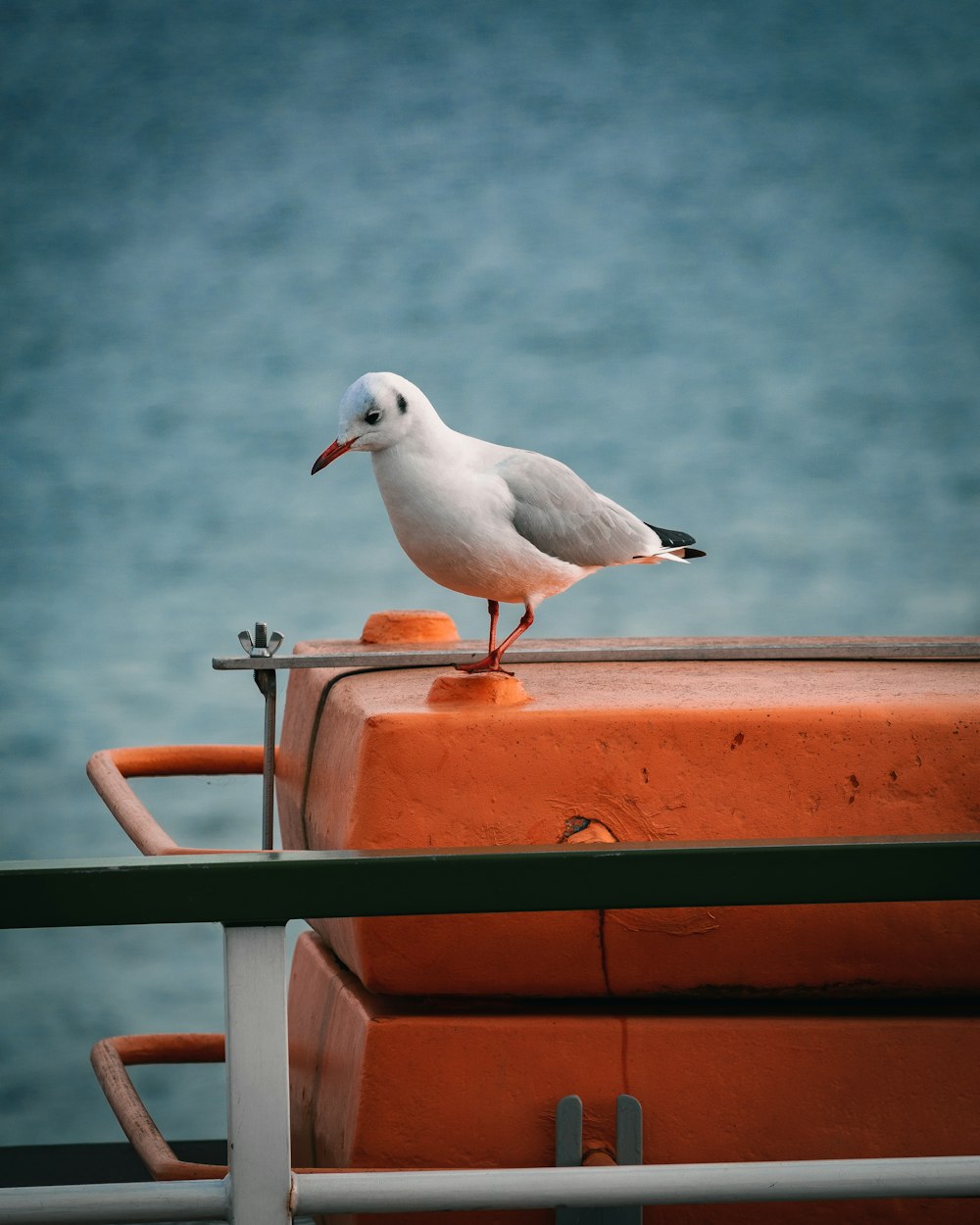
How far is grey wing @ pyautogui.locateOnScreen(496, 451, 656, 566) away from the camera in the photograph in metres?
0.96

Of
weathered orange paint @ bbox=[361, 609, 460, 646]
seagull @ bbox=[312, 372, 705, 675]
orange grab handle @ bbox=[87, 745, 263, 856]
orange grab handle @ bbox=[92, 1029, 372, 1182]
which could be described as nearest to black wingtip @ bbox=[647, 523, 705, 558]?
seagull @ bbox=[312, 372, 705, 675]

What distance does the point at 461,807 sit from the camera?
2.66 feet

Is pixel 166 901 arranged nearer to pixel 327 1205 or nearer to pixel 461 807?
pixel 327 1205

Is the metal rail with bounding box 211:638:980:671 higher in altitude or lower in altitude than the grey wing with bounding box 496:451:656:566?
lower

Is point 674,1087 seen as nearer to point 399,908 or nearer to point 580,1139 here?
point 580,1139

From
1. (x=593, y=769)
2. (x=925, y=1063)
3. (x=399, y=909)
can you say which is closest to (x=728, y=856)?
(x=399, y=909)

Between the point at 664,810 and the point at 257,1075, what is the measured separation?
331 mm

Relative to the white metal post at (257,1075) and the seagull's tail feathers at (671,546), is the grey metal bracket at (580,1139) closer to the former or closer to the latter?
the white metal post at (257,1075)

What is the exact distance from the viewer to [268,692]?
1066mm

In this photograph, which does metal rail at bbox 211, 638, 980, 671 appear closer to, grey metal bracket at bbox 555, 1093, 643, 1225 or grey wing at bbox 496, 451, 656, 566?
grey wing at bbox 496, 451, 656, 566

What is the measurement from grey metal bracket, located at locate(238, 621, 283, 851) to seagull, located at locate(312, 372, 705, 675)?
0.18m

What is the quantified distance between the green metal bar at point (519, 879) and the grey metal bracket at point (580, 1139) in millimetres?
292

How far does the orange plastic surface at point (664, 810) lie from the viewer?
809 mm

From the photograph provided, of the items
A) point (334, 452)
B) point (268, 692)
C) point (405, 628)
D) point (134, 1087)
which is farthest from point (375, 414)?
point (134, 1087)
